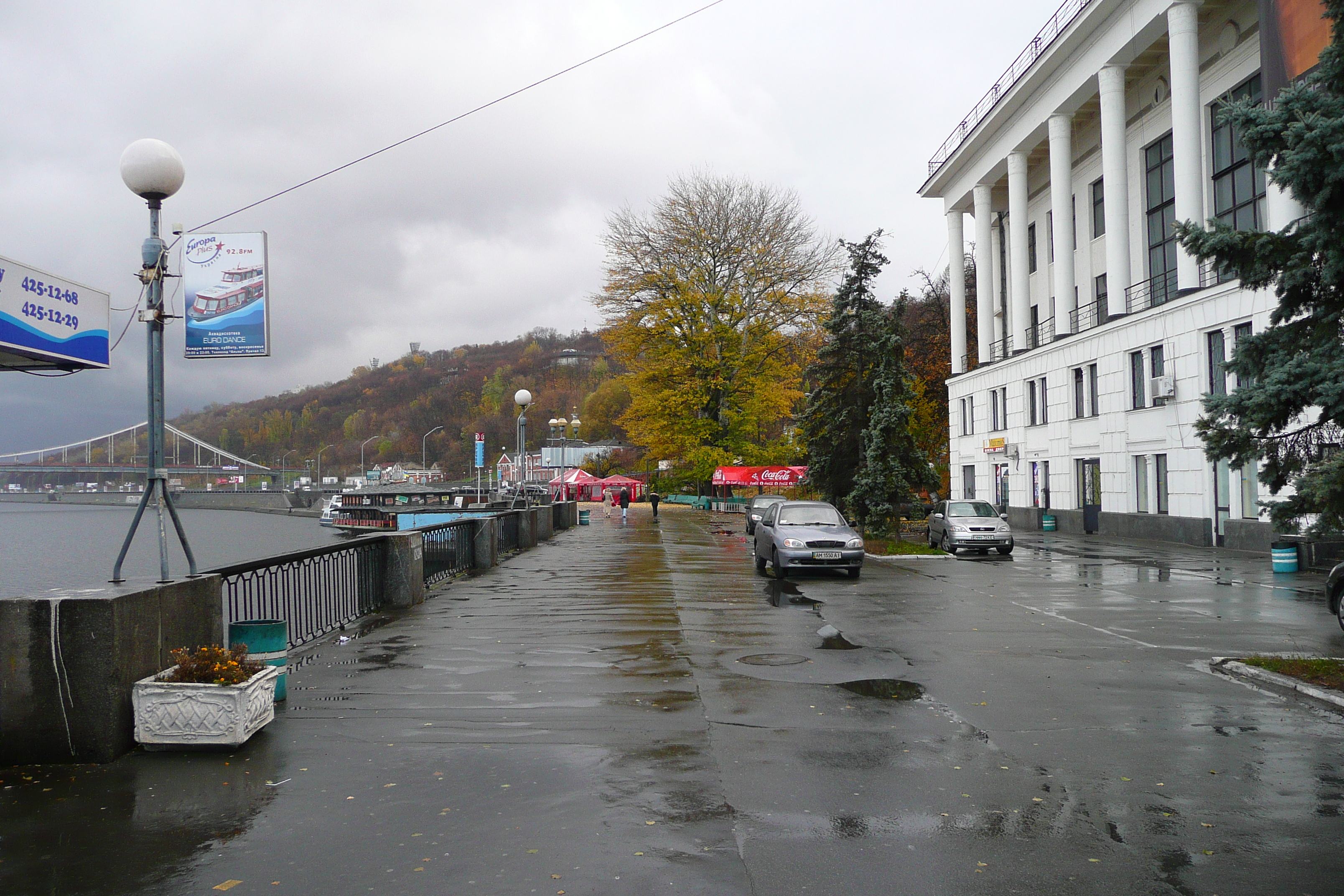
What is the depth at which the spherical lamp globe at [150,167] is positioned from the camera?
308 inches

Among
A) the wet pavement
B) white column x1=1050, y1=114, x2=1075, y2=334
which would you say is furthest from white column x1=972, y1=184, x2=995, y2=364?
the wet pavement

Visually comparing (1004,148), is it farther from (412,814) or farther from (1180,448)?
(412,814)

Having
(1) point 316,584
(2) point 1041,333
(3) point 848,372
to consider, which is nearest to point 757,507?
(3) point 848,372

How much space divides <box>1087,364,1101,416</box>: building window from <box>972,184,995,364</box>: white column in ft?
39.4

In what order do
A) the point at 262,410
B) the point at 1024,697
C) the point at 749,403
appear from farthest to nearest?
1. the point at 262,410
2. the point at 749,403
3. the point at 1024,697

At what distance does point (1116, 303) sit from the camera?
114 ft

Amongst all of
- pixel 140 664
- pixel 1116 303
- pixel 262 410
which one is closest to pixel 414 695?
pixel 140 664

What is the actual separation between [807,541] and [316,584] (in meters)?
10.9

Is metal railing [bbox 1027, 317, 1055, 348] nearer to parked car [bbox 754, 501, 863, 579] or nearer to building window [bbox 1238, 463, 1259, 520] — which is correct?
building window [bbox 1238, 463, 1259, 520]

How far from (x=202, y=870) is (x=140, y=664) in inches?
103

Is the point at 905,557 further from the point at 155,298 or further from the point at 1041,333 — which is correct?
the point at 1041,333

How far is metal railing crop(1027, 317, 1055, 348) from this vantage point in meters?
43.4

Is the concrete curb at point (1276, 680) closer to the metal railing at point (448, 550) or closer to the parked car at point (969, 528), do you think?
the metal railing at point (448, 550)

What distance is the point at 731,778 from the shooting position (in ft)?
19.8
